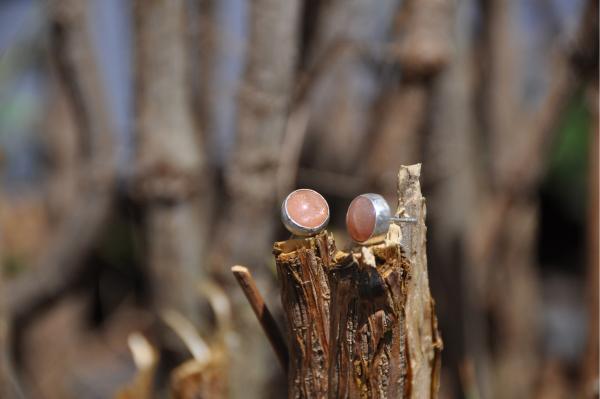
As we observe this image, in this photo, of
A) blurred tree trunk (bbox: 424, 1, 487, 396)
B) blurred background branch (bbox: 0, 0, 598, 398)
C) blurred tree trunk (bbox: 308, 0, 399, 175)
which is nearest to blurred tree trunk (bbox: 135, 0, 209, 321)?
blurred background branch (bbox: 0, 0, 598, 398)

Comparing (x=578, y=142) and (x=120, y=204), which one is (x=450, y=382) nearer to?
(x=120, y=204)

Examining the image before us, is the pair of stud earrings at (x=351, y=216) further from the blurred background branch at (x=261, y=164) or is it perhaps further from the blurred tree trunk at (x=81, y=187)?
the blurred tree trunk at (x=81, y=187)

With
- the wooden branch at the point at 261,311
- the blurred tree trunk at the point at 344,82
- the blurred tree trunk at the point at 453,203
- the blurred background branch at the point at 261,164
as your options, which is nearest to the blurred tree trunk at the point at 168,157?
the blurred background branch at the point at 261,164

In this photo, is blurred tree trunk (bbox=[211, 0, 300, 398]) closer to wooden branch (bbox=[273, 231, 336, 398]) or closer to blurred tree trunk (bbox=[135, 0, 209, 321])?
blurred tree trunk (bbox=[135, 0, 209, 321])

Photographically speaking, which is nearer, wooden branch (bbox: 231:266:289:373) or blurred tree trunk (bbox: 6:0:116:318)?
wooden branch (bbox: 231:266:289:373)

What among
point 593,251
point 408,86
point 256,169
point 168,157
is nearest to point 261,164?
point 256,169

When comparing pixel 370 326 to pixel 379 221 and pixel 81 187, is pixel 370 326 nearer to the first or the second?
pixel 379 221
